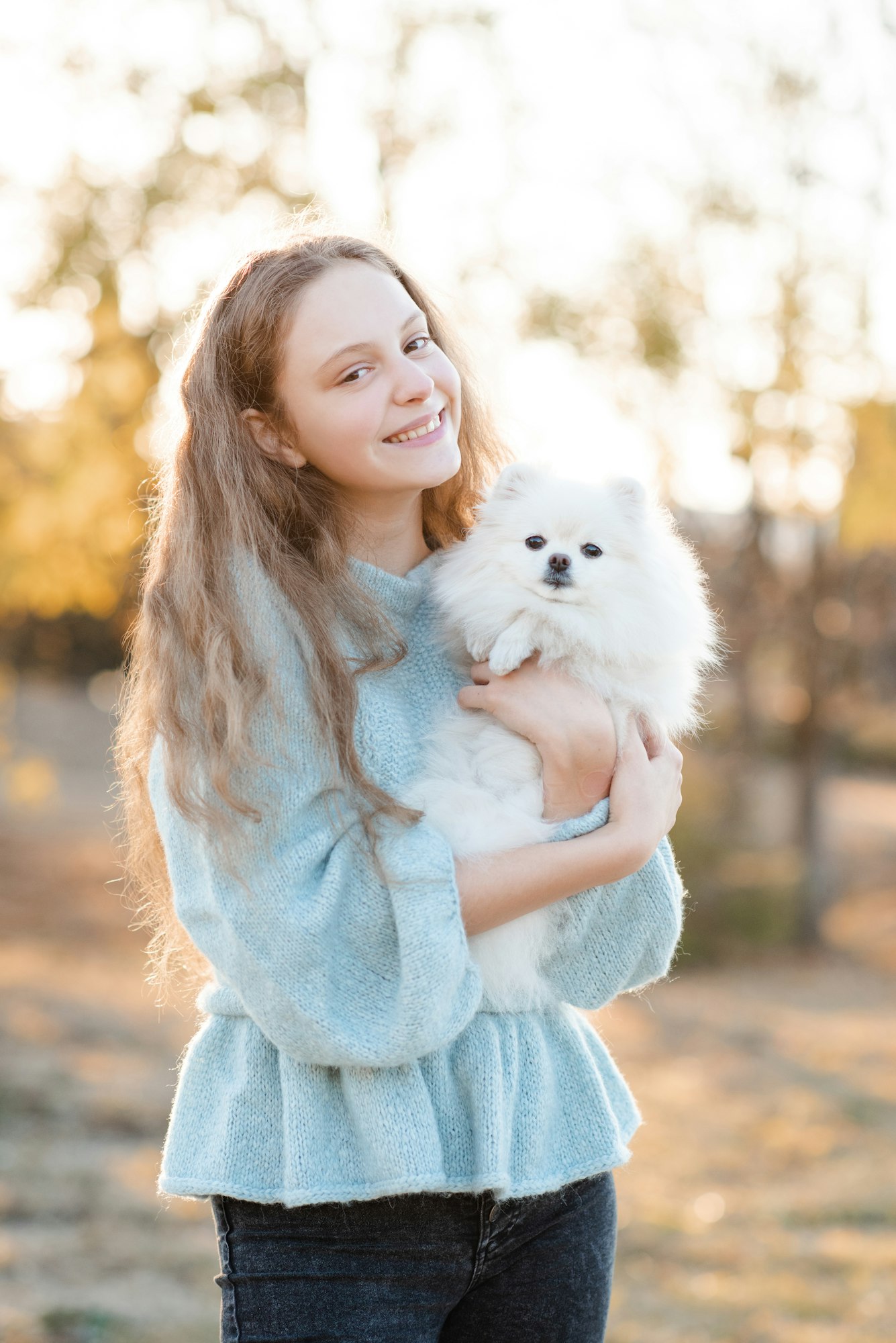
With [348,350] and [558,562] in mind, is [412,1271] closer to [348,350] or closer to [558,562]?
[558,562]

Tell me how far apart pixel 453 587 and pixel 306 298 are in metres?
0.60

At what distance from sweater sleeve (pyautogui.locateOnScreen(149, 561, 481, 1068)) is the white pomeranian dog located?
0.77 ft

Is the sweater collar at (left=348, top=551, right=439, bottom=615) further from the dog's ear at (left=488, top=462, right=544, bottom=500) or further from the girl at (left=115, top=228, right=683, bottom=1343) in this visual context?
the dog's ear at (left=488, top=462, right=544, bottom=500)

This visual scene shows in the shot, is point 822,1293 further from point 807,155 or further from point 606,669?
point 807,155

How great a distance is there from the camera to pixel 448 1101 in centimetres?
191

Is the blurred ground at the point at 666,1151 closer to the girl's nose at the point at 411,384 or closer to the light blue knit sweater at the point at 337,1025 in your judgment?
the light blue knit sweater at the point at 337,1025

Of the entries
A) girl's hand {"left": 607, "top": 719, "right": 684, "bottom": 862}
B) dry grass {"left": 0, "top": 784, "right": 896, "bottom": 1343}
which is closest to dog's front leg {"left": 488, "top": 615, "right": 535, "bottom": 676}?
girl's hand {"left": 607, "top": 719, "right": 684, "bottom": 862}

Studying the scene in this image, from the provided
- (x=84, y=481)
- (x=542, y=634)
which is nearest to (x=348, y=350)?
(x=542, y=634)

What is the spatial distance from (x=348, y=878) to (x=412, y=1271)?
1.91ft

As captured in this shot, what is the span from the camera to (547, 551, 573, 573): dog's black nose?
2523 mm

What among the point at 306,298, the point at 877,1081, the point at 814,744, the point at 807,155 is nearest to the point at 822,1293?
the point at 877,1081

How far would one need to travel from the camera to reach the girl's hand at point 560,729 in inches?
86.4

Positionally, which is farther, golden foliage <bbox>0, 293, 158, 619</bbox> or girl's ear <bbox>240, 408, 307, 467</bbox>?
golden foliage <bbox>0, 293, 158, 619</bbox>

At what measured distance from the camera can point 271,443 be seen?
214cm
